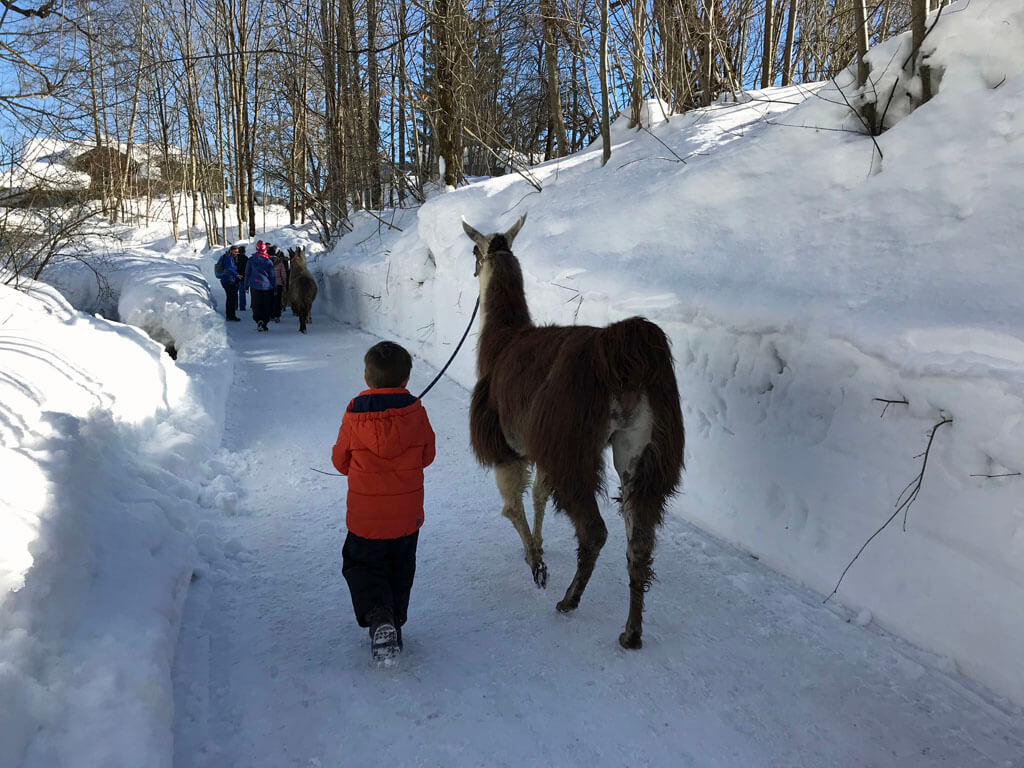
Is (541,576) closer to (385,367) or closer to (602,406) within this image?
(602,406)

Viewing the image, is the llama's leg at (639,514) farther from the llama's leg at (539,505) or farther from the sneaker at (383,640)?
the sneaker at (383,640)

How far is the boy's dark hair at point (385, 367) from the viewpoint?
2.70 meters

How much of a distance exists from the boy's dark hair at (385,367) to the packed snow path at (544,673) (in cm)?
113

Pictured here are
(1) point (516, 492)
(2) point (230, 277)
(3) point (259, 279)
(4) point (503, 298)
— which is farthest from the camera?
(2) point (230, 277)

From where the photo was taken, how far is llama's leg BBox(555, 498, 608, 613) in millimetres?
2818

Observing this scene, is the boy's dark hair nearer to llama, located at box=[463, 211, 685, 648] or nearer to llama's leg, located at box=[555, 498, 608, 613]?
llama, located at box=[463, 211, 685, 648]

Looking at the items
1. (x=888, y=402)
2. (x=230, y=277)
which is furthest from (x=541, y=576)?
(x=230, y=277)

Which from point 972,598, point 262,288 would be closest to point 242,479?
point 972,598

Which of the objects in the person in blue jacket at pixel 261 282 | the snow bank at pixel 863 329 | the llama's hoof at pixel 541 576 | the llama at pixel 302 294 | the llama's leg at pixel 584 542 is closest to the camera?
the snow bank at pixel 863 329

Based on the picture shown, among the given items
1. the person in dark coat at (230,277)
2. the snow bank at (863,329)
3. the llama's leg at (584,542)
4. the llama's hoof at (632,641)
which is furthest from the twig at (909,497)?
the person in dark coat at (230,277)

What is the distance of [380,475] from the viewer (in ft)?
8.80

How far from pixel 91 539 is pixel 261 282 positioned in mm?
11147

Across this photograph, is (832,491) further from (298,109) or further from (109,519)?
(298,109)

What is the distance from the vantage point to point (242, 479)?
481 centimetres
